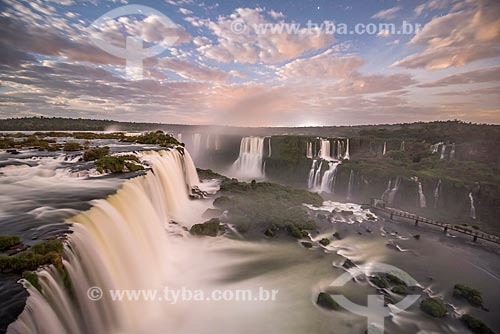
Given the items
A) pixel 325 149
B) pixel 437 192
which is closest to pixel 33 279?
pixel 437 192

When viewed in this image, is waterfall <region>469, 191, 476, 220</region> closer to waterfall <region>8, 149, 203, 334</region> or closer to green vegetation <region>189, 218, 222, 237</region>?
green vegetation <region>189, 218, 222, 237</region>

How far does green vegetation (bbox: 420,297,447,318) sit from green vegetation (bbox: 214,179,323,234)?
8702 millimetres

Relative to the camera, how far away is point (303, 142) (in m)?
57.6

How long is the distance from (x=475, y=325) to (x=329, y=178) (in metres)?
34.6

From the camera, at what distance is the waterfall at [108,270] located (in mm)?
5738

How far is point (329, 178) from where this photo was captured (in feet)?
147

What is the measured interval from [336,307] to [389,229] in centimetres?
1541

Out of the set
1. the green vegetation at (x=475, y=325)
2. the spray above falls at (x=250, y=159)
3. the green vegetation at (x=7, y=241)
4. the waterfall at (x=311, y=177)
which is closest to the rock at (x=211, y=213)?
the green vegetation at (x=7, y=241)

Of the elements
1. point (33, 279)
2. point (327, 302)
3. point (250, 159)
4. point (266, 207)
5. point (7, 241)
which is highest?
point (7, 241)

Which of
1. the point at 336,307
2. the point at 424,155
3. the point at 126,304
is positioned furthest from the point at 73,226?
the point at 424,155

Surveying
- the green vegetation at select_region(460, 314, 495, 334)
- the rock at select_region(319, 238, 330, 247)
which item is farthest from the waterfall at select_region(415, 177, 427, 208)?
the green vegetation at select_region(460, 314, 495, 334)

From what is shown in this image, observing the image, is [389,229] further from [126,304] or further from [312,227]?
[126,304]

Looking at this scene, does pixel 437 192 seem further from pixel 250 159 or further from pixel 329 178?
pixel 250 159

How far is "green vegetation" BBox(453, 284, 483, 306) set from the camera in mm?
13031
